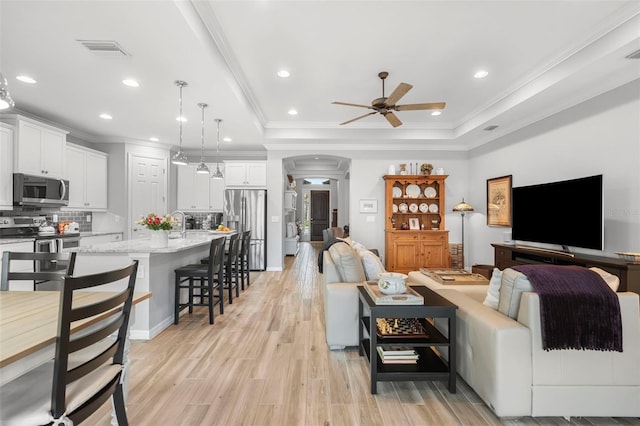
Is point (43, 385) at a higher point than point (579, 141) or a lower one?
lower

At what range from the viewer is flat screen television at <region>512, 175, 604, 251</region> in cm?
353

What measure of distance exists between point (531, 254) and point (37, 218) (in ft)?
24.7

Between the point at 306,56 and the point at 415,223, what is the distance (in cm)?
440

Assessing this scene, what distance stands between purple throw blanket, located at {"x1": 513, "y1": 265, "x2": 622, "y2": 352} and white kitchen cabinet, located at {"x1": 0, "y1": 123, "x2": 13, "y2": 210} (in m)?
6.01

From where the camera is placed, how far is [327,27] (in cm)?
291

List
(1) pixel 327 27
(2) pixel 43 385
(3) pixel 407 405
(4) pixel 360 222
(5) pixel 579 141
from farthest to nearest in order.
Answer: (4) pixel 360 222 < (5) pixel 579 141 < (1) pixel 327 27 < (3) pixel 407 405 < (2) pixel 43 385

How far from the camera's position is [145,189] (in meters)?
6.53

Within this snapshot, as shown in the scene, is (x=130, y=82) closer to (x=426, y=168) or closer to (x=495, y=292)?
(x=495, y=292)

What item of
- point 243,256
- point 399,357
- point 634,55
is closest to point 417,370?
point 399,357

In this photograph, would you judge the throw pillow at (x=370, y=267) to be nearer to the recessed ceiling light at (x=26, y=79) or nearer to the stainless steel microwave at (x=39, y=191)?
A: the recessed ceiling light at (x=26, y=79)

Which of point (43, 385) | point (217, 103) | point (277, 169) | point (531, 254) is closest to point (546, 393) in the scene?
point (43, 385)

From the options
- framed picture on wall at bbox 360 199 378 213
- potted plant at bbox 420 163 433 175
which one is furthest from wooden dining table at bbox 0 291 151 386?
potted plant at bbox 420 163 433 175

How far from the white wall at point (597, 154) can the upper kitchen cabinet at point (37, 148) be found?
23.9ft

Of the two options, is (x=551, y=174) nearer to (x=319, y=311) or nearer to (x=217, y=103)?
(x=319, y=311)
